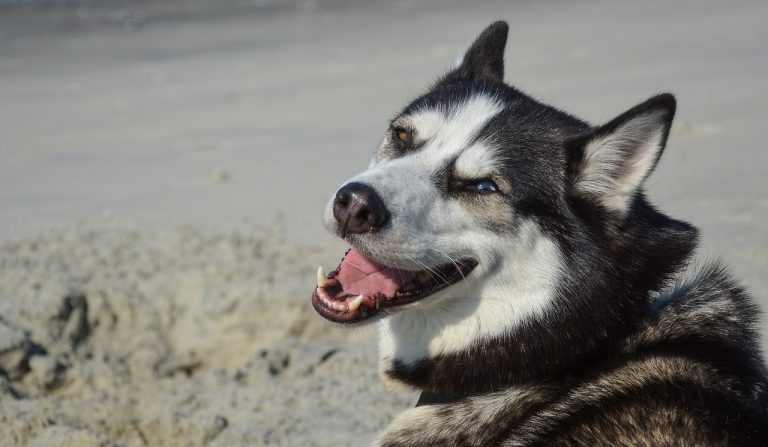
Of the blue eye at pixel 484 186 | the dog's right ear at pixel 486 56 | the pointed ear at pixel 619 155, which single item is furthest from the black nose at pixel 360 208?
the dog's right ear at pixel 486 56

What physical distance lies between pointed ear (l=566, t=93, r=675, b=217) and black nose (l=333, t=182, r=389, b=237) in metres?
0.74

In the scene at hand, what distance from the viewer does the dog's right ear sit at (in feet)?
14.6

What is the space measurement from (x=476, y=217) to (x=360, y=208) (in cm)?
44

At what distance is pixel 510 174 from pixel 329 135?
6.03m

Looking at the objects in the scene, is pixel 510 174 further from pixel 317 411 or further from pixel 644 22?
pixel 644 22

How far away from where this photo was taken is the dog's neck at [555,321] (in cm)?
349

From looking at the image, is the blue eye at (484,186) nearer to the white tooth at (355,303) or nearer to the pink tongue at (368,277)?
the pink tongue at (368,277)

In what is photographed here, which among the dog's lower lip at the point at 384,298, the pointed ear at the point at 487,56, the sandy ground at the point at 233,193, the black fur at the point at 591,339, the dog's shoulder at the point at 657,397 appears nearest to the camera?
the dog's shoulder at the point at 657,397

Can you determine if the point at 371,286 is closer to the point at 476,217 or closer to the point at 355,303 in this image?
the point at 355,303

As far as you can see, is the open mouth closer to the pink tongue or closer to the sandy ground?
the pink tongue

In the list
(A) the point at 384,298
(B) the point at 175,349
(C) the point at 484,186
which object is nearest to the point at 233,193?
(B) the point at 175,349

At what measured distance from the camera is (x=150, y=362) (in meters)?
5.67

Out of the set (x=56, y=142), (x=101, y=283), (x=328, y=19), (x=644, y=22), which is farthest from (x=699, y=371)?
(x=328, y=19)

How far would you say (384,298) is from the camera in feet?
12.2
